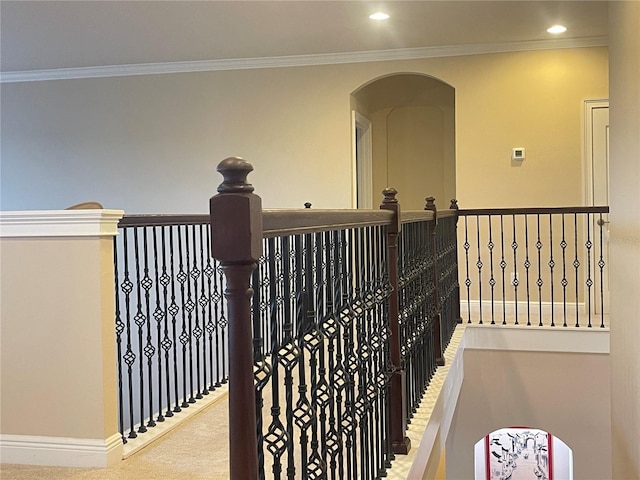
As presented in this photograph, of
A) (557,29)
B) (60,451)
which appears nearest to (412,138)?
(557,29)

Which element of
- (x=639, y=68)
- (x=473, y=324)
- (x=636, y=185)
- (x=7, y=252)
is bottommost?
(x=473, y=324)

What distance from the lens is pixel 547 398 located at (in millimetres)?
5914

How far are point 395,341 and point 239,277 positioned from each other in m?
1.59

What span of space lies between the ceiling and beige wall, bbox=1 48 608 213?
0.30m

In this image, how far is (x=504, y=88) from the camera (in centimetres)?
634

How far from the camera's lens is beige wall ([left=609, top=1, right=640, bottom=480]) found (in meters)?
3.83

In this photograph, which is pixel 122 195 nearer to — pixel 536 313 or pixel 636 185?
pixel 536 313

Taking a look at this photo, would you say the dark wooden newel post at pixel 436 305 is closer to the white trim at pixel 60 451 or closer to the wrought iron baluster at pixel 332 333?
the white trim at pixel 60 451

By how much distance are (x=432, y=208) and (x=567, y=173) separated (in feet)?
8.05

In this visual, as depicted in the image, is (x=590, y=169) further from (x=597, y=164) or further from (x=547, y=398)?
(x=547, y=398)

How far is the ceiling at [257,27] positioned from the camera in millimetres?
5125

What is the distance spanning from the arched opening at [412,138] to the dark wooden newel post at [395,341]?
5.30 metres

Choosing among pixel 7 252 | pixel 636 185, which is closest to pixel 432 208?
pixel 636 185

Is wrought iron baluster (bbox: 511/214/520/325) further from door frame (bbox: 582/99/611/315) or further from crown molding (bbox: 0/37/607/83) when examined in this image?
crown molding (bbox: 0/37/607/83)
